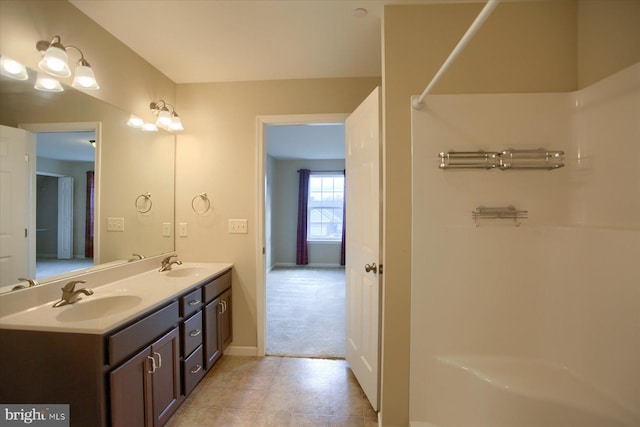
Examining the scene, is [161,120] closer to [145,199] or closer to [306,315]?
[145,199]

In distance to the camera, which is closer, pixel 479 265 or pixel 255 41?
pixel 479 265

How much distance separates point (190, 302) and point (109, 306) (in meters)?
0.43

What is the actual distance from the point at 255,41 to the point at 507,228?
80.1 inches

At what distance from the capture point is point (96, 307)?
145 cm

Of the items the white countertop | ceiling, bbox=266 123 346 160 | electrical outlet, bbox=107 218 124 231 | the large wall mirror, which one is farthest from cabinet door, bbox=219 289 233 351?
ceiling, bbox=266 123 346 160

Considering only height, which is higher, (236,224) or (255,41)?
(255,41)

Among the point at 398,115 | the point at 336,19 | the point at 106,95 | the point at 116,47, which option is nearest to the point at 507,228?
the point at 398,115

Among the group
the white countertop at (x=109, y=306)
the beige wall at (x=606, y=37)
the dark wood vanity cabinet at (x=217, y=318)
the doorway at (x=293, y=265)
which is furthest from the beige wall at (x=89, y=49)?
the beige wall at (x=606, y=37)

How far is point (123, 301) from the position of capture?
1529mm

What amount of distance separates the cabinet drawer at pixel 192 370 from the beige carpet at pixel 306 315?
2.29 ft

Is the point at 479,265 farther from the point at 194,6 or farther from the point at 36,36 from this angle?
the point at 36,36

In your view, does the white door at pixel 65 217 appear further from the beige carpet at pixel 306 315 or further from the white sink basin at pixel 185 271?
the beige carpet at pixel 306 315

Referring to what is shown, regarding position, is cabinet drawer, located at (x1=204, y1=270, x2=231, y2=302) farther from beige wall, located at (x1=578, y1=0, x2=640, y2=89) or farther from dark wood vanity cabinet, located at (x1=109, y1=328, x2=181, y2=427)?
beige wall, located at (x1=578, y1=0, x2=640, y2=89)

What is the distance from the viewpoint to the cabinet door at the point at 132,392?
3.73 feet
